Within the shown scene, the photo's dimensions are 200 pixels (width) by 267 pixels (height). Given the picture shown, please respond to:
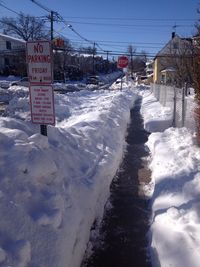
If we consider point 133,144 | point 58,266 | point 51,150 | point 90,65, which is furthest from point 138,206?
point 90,65

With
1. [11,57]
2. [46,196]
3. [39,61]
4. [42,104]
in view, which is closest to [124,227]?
[46,196]

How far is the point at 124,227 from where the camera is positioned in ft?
18.3

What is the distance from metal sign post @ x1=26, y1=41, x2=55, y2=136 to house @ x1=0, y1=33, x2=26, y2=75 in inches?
1979

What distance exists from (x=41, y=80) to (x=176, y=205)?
2.91 meters

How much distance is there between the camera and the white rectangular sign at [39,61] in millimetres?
5164

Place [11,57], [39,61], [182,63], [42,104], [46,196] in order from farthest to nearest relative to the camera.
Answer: [11,57] < [182,63] < [42,104] < [39,61] < [46,196]

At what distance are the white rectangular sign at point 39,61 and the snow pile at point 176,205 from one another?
8.95 feet

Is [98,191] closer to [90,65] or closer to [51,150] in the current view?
[51,150]

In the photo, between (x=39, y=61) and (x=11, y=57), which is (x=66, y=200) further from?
(x=11, y=57)

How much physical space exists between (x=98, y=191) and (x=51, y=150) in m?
1.13

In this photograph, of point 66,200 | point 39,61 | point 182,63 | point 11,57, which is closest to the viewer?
point 66,200

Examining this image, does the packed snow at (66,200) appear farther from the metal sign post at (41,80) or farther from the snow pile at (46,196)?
the metal sign post at (41,80)

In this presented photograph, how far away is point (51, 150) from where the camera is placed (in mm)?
5668

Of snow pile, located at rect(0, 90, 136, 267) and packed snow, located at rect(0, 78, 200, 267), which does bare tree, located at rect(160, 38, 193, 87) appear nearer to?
packed snow, located at rect(0, 78, 200, 267)
